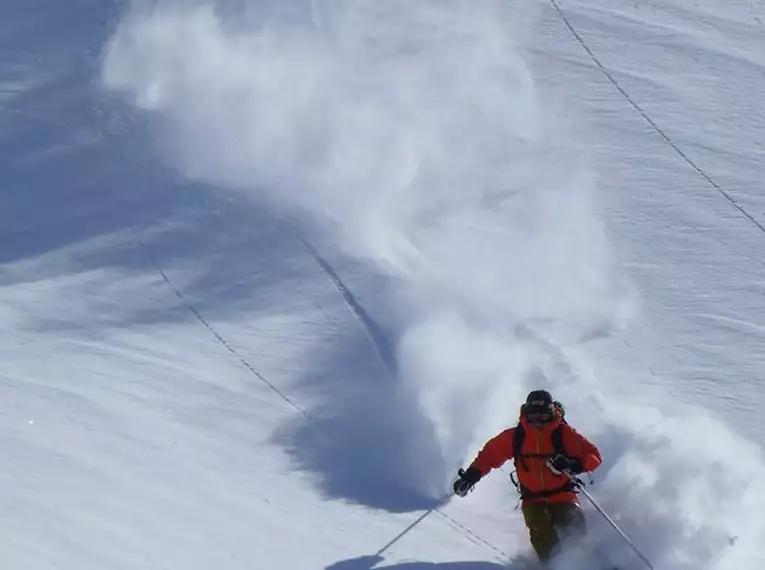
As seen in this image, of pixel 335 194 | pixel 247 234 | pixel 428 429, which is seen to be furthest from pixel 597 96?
pixel 428 429

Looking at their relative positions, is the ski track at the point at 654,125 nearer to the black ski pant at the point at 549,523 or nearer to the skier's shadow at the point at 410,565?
the black ski pant at the point at 549,523

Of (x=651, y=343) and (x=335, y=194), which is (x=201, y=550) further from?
(x=335, y=194)

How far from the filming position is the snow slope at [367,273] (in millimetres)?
9266

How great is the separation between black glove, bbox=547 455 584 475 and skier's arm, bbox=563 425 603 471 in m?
0.02

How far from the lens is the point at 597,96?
17125 millimetres

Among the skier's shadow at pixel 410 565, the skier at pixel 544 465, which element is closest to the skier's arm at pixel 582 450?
the skier at pixel 544 465

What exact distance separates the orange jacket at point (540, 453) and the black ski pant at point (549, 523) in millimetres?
50

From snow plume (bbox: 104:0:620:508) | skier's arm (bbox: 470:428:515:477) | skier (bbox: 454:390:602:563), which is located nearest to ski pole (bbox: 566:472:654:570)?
skier (bbox: 454:390:602:563)

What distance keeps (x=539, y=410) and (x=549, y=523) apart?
2.51ft

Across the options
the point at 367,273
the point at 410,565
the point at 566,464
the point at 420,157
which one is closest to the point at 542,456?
the point at 566,464

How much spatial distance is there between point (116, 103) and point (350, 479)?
318 inches

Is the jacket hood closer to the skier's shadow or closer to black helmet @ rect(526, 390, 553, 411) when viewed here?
black helmet @ rect(526, 390, 553, 411)

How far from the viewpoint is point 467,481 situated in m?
9.04

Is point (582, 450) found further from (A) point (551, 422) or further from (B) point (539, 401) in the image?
(B) point (539, 401)
